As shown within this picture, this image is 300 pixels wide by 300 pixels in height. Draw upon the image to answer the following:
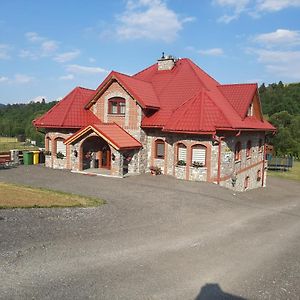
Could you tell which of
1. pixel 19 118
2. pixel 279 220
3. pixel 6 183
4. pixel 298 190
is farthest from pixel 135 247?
pixel 19 118

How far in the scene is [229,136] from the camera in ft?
68.3

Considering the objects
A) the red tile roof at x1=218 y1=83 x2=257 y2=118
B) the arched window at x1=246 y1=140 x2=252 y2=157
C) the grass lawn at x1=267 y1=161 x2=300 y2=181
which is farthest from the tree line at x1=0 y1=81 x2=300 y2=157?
the arched window at x1=246 y1=140 x2=252 y2=157

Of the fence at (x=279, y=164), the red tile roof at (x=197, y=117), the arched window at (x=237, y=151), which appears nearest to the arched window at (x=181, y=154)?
the red tile roof at (x=197, y=117)

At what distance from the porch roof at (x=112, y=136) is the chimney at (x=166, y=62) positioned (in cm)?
691

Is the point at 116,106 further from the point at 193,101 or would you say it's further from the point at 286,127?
the point at 286,127

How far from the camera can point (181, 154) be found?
68.6 feet

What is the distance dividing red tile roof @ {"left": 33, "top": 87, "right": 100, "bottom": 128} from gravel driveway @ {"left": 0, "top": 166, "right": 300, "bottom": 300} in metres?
9.15

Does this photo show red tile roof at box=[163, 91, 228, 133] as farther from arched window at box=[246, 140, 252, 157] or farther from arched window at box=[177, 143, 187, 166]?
arched window at box=[246, 140, 252, 157]

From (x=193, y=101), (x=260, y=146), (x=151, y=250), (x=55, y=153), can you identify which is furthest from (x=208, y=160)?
(x=151, y=250)

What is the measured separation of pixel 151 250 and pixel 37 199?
22.4ft

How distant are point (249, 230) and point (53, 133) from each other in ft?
55.1

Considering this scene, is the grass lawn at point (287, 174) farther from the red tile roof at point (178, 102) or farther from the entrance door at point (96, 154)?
the entrance door at point (96, 154)

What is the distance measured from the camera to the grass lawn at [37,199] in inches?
519

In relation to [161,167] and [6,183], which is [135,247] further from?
[161,167]
